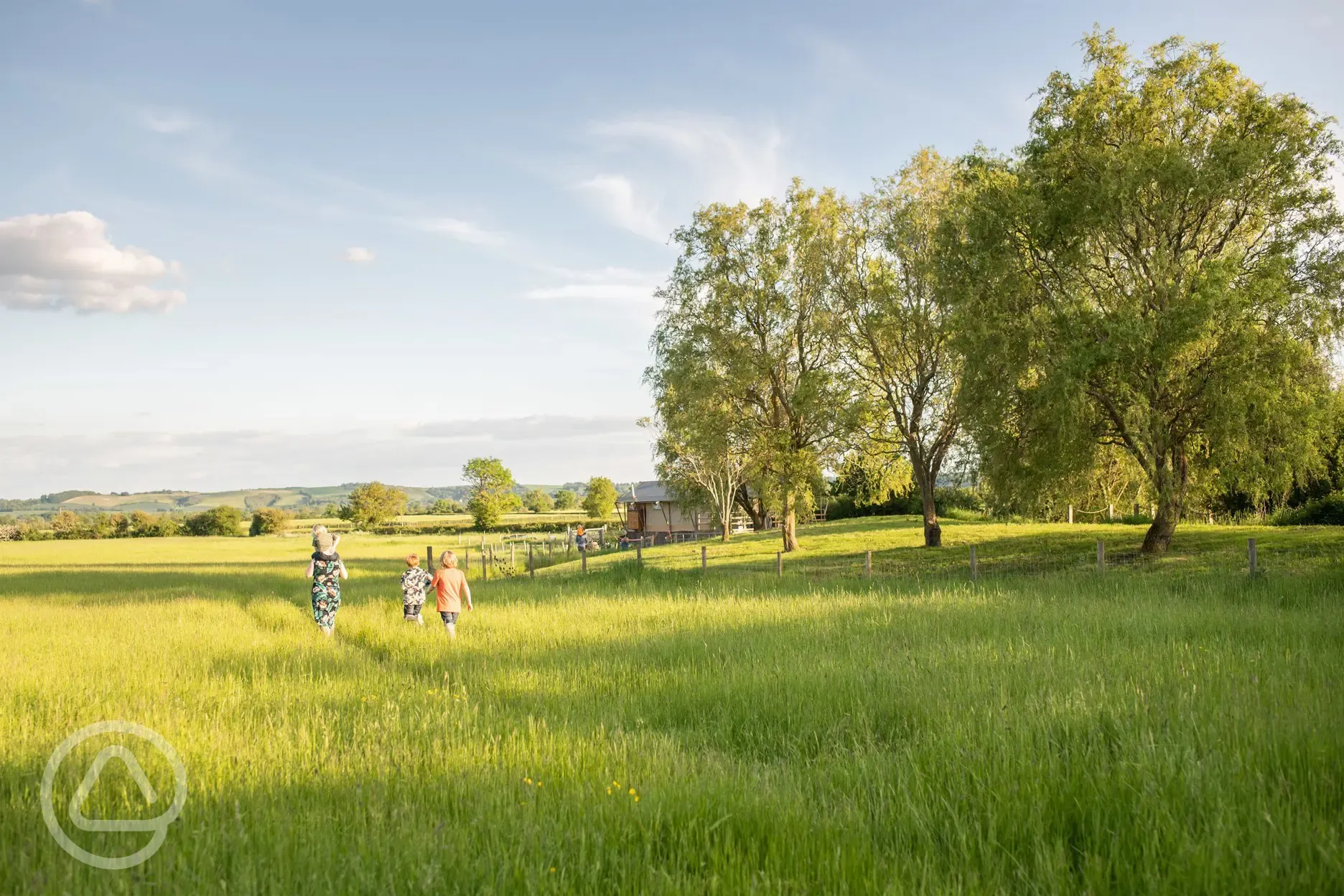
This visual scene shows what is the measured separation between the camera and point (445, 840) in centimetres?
447

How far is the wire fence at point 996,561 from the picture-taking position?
20266mm

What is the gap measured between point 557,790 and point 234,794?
208cm

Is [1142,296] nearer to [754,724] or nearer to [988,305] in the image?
[988,305]

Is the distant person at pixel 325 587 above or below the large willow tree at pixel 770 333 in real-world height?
below

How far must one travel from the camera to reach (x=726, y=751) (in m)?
6.57

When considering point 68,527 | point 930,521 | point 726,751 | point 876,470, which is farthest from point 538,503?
point 726,751

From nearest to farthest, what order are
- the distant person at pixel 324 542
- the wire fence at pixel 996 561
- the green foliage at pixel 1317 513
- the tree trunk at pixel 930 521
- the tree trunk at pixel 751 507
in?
the distant person at pixel 324 542
the wire fence at pixel 996 561
the green foliage at pixel 1317 513
the tree trunk at pixel 930 521
the tree trunk at pixel 751 507

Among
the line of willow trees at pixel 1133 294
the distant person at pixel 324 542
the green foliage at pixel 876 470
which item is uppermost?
the line of willow trees at pixel 1133 294

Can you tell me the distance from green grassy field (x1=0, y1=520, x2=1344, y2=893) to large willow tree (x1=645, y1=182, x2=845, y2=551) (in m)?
18.9

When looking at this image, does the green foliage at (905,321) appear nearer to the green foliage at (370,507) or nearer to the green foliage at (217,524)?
the green foliage at (370,507)

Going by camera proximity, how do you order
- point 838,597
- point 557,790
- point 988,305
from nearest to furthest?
point 557,790
point 838,597
point 988,305

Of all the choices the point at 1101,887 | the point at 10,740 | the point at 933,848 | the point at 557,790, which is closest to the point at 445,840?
the point at 557,790

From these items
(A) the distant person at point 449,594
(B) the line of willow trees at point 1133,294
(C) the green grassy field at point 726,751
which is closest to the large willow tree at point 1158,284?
(B) the line of willow trees at point 1133,294

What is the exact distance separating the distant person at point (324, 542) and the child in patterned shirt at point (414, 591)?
139 centimetres
